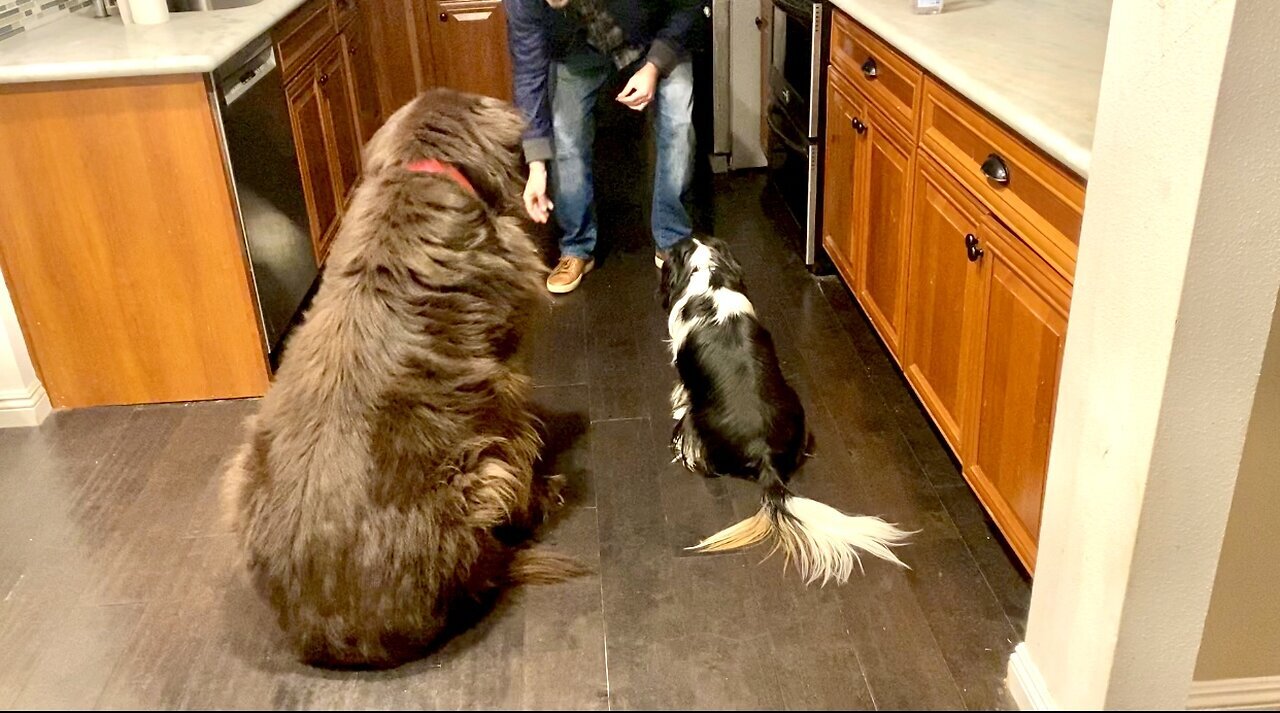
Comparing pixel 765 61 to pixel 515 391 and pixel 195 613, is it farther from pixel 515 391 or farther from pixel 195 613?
pixel 195 613

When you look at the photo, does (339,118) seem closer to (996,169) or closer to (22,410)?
(22,410)

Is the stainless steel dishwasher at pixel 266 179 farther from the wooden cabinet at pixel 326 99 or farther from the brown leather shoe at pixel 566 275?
the brown leather shoe at pixel 566 275

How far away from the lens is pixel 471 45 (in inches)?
168

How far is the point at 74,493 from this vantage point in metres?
2.29

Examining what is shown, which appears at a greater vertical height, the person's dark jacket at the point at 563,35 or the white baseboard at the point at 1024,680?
the person's dark jacket at the point at 563,35

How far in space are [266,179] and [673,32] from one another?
1211 mm

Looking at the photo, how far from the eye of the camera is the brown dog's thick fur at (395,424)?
1589mm

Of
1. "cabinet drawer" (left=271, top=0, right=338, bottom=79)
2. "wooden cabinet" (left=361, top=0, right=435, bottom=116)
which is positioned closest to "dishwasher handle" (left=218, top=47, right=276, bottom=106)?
"cabinet drawer" (left=271, top=0, right=338, bottom=79)

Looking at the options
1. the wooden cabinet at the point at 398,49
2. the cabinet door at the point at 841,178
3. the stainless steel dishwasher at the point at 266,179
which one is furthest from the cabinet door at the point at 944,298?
the wooden cabinet at the point at 398,49

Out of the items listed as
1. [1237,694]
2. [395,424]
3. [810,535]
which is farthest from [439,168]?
[1237,694]

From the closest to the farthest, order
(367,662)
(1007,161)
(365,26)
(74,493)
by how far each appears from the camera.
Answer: (367,662) < (1007,161) < (74,493) < (365,26)

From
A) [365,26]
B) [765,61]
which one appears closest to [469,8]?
[365,26]

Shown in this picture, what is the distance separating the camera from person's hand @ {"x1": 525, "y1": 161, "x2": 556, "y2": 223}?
251 cm

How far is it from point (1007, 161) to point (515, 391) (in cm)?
97
